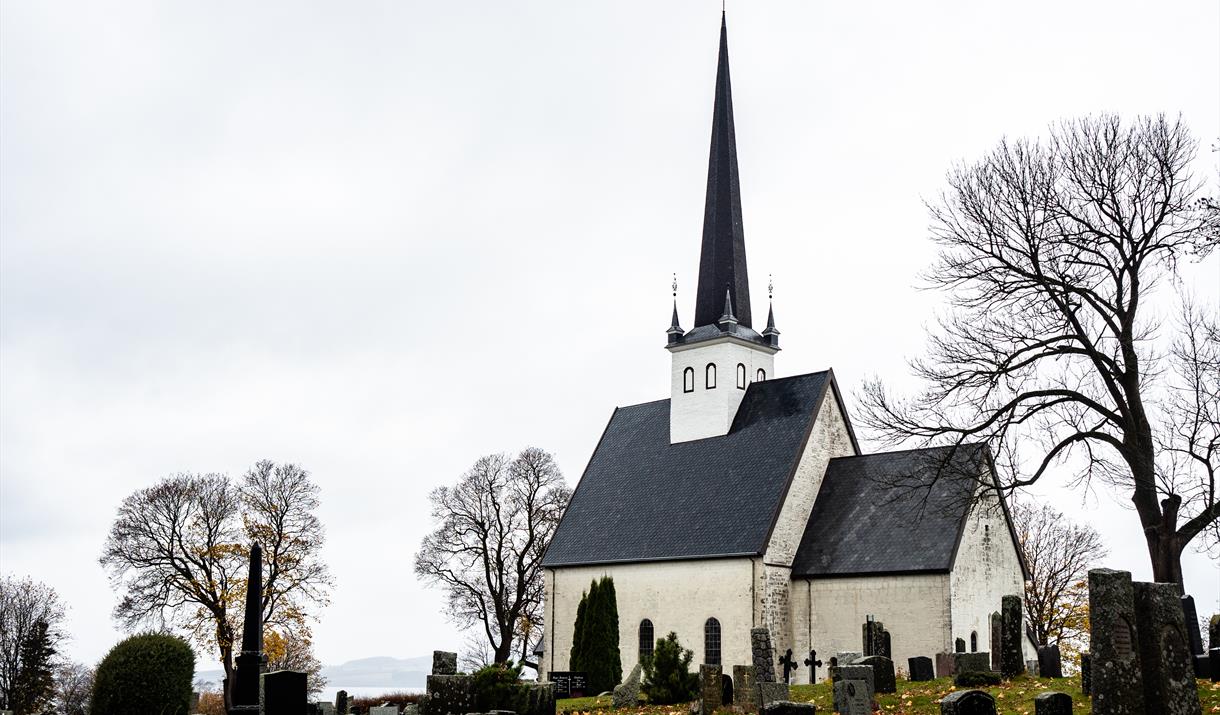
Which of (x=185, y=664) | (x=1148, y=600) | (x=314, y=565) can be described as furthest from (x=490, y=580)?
(x=1148, y=600)

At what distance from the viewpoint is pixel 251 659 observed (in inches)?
593

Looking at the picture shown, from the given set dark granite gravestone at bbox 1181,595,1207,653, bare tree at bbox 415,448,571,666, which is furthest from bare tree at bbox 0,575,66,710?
dark granite gravestone at bbox 1181,595,1207,653

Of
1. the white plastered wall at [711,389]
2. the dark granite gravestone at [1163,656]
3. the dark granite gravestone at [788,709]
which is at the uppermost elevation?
the white plastered wall at [711,389]

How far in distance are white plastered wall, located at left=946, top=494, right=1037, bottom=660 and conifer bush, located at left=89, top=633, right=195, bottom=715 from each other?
61.1 feet

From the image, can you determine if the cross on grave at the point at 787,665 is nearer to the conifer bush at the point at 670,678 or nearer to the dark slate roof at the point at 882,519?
the dark slate roof at the point at 882,519

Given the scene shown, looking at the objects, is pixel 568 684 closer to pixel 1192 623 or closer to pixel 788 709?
pixel 1192 623

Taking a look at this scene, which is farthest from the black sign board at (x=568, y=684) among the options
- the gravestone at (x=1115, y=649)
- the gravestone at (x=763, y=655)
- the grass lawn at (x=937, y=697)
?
the gravestone at (x=1115, y=649)

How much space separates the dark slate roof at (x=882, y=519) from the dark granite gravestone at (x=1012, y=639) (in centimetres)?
795

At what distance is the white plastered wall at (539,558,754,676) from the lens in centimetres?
3306

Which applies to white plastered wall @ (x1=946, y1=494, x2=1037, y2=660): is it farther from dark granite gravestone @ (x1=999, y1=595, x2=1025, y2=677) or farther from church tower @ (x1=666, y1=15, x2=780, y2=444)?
church tower @ (x1=666, y1=15, x2=780, y2=444)

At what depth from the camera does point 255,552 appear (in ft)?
53.5

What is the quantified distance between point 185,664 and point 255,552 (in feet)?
22.4

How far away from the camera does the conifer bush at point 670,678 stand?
22.3m

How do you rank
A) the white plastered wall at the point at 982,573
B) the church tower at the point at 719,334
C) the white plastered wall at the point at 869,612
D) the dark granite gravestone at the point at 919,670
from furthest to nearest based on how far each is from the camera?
the church tower at the point at 719,334
the white plastered wall at the point at 982,573
the white plastered wall at the point at 869,612
the dark granite gravestone at the point at 919,670
